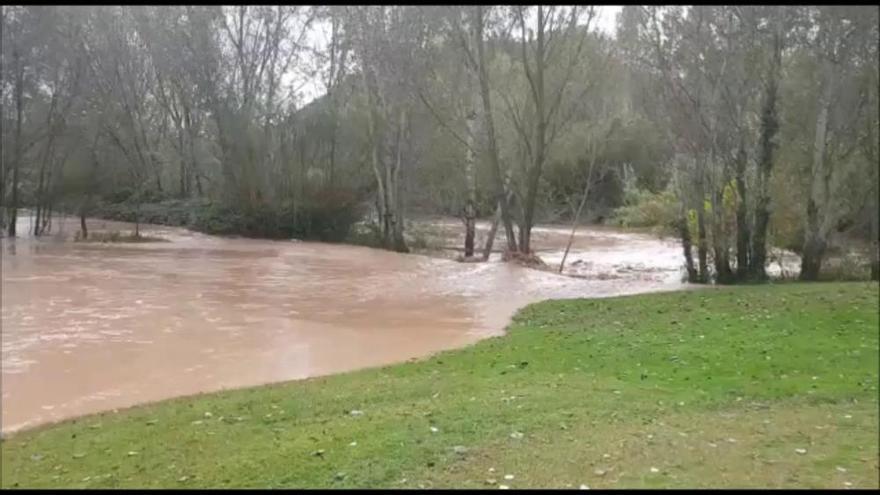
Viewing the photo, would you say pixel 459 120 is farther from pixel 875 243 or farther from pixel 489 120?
pixel 875 243

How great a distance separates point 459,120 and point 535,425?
21.6 meters

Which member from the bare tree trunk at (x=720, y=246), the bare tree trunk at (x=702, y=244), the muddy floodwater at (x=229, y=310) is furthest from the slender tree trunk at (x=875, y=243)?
the muddy floodwater at (x=229, y=310)

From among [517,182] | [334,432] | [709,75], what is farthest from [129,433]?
[517,182]

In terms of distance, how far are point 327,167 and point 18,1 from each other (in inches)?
490

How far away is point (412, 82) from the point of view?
84.2 feet

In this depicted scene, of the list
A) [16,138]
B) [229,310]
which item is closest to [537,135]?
[229,310]

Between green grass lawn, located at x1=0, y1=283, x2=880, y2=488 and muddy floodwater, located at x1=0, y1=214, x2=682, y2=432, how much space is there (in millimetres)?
1430

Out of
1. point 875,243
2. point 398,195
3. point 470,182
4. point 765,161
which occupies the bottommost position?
point 875,243

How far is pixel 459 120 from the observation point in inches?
1072

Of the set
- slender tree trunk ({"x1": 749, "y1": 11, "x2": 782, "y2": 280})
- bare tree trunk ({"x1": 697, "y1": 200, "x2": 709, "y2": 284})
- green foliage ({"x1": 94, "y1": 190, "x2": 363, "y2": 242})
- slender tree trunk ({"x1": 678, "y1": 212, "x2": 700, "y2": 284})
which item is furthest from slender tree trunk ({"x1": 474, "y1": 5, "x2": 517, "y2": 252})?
green foliage ({"x1": 94, "y1": 190, "x2": 363, "y2": 242})

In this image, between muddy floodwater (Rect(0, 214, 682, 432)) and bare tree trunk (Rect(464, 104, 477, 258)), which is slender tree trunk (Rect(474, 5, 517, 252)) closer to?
bare tree trunk (Rect(464, 104, 477, 258))

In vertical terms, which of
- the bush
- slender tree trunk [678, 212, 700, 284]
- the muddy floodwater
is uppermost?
the bush

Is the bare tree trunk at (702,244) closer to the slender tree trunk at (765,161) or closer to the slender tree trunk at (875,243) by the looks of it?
the slender tree trunk at (765,161)

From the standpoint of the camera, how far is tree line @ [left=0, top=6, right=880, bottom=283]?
695 inches
